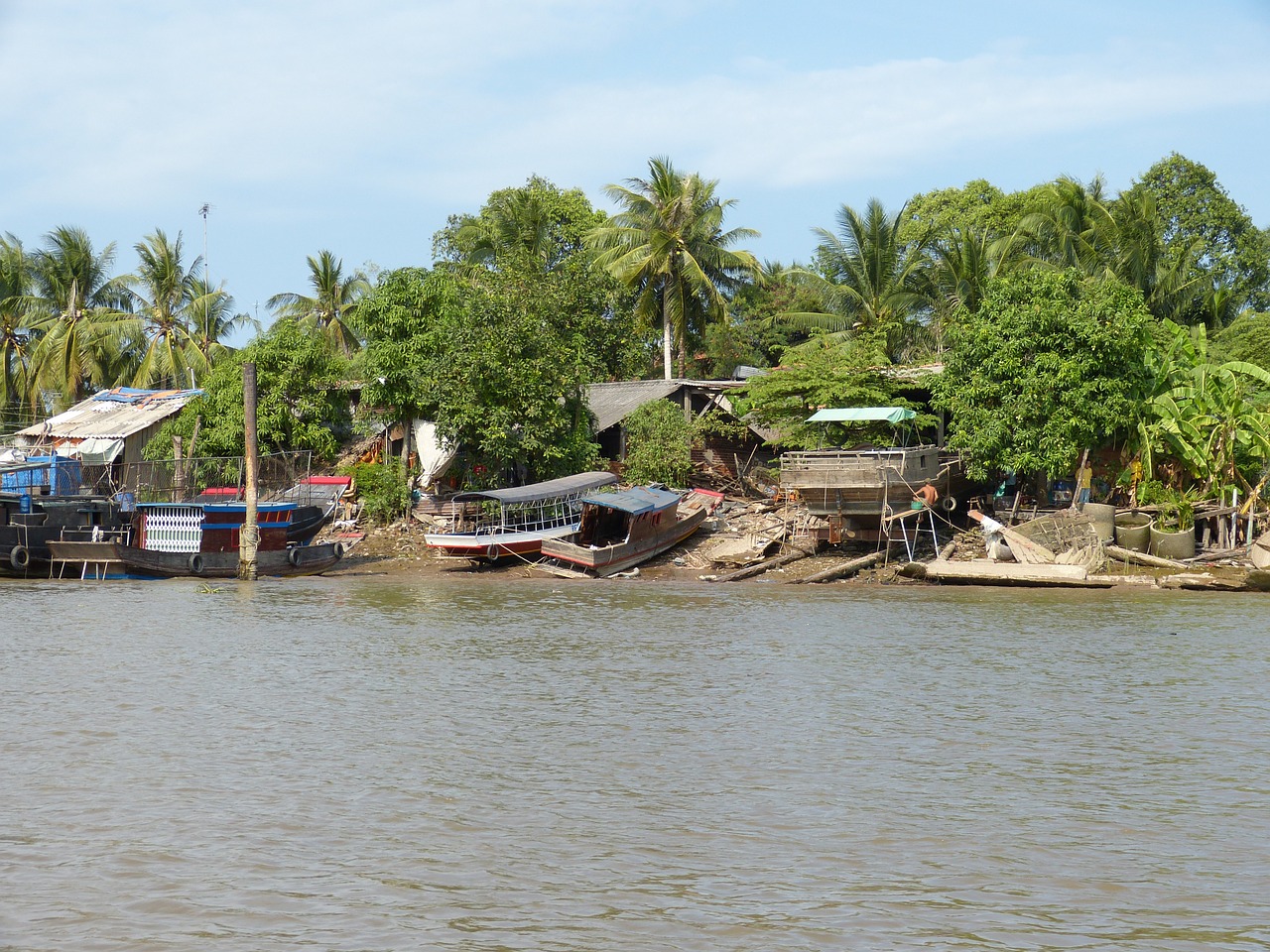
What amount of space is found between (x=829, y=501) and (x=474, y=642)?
12.1 metres

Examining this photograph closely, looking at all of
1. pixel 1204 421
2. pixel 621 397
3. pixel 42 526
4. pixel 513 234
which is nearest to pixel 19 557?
pixel 42 526

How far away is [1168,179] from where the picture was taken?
45.7 m

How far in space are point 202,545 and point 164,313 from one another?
71.0ft

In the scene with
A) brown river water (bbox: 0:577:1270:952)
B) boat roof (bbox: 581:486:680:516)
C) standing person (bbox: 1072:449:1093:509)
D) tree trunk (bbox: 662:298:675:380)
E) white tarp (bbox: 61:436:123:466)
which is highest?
tree trunk (bbox: 662:298:675:380)

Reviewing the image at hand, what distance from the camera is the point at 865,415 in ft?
99.7

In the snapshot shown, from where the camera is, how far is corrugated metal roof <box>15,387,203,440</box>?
39.4 meters

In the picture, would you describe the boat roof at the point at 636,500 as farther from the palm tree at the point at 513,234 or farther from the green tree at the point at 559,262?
the palm tree at the point at 513,234

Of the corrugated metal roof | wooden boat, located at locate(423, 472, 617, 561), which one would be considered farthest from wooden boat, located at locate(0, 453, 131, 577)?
wooden boat, located at locate(423, 472, 617, 561)

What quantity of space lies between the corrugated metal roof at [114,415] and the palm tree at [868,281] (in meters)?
21.5

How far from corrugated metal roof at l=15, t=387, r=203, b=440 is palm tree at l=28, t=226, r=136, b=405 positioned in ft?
10.4

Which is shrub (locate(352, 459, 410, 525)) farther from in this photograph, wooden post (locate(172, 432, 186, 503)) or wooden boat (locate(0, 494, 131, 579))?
wooden boat (locate(0, 494, 131, 579))

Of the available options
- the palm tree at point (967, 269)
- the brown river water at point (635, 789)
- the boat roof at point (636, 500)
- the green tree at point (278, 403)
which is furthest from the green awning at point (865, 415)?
the green tree at point (278, 403)

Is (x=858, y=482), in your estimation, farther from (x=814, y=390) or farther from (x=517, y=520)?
(x=517, y=520)

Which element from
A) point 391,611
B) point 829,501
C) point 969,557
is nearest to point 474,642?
point 391,611
